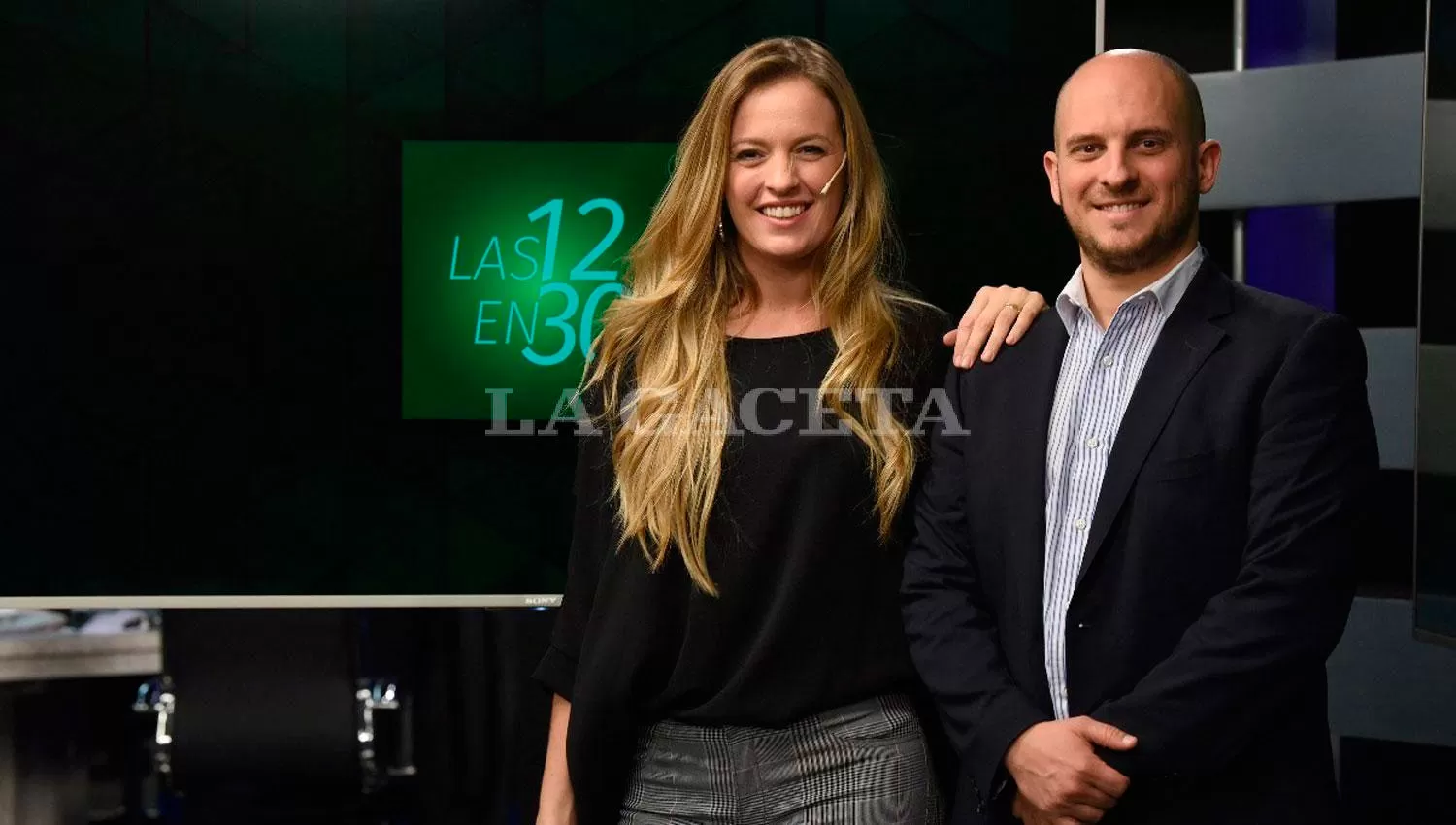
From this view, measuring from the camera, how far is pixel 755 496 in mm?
2082

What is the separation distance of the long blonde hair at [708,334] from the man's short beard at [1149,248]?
0.32 meters

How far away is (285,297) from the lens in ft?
11.0

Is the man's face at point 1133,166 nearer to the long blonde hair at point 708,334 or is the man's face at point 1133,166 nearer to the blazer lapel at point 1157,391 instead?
the blazer lapel at point 1157,391

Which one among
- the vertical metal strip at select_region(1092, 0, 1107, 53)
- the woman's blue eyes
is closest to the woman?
the woman's blue eyes

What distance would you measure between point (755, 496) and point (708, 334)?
0.27 m

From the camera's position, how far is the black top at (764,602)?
201 cm

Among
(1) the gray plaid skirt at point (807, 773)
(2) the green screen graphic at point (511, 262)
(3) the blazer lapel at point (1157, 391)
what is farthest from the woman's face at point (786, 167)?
(2) the green screen graphic at point (511, 262)

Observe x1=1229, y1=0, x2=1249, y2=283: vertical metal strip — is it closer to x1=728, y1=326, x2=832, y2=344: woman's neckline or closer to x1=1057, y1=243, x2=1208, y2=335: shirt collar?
x1=1057, y1=243, x2=1208, y2=335: shirt collar

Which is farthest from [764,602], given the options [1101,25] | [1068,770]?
[1101,25]

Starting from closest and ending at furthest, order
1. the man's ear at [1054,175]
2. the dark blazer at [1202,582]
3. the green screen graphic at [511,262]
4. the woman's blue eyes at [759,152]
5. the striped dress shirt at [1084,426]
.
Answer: the dark blazer at [1202,582] < the striped dress shirt at [1084,426] < the man's ear at [1054,175] < the woman's blue eyes at [759,152] < the green screen graphic at [511,262]

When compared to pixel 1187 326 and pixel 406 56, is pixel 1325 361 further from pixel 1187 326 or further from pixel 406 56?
pixel 406 56

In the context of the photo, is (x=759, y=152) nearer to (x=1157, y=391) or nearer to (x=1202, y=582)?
Result: (x=1157, y=391)

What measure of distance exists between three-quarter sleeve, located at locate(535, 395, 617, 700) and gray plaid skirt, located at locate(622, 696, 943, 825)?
0.25 meters

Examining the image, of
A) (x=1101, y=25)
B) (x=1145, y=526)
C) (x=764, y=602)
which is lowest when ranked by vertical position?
(x=764, y=602)
